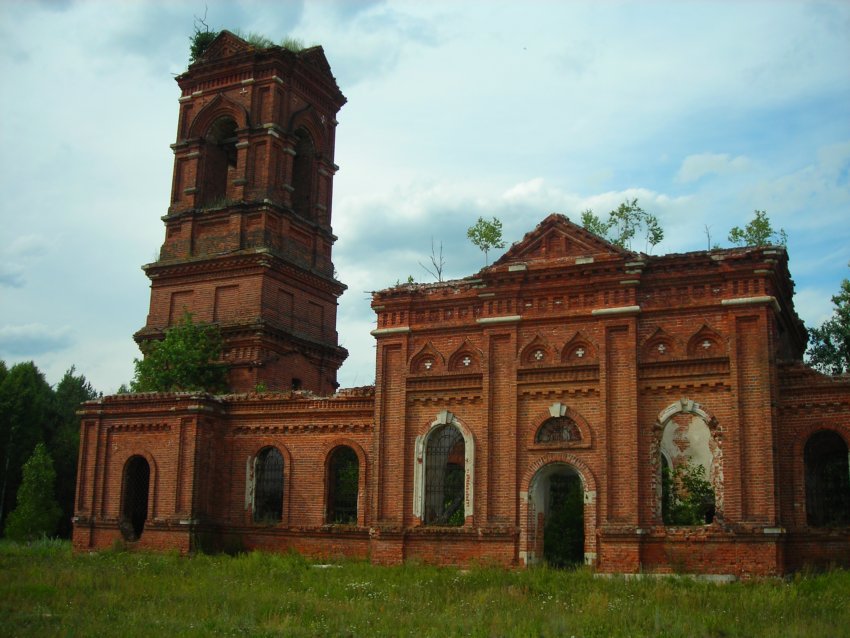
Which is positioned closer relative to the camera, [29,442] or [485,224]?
[485,224]

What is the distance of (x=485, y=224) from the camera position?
3847 centimetres

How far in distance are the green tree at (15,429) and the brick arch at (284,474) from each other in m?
21.1

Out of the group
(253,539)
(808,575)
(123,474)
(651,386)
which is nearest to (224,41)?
(123,474)

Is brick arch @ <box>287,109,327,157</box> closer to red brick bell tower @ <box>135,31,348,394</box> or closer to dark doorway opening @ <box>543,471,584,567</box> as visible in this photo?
red brick bell tower @ <box>135,31,348,394</box>

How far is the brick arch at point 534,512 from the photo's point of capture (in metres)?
20.9

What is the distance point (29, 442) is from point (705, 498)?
33.1m

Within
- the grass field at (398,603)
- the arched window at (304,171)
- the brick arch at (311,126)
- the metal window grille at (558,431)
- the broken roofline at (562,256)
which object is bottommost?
the grass field at (398,603)

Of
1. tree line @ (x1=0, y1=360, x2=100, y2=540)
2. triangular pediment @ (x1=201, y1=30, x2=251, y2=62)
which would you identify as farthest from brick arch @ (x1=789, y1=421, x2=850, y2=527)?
tree line @ (x1=0, y1=360, x2=100, y2=540)

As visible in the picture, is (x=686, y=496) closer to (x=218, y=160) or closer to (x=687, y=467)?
(x=687, y=467)

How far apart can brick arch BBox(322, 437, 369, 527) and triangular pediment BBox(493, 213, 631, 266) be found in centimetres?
606

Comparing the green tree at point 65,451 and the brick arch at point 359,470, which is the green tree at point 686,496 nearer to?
Answer: the brick arch at point 359,470

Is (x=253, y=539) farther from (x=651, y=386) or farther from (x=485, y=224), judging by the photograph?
(x=485, y=224)

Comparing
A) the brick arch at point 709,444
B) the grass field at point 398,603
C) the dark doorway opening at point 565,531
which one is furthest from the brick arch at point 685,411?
the grass field at point 398,603

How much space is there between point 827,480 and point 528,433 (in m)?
6.55
